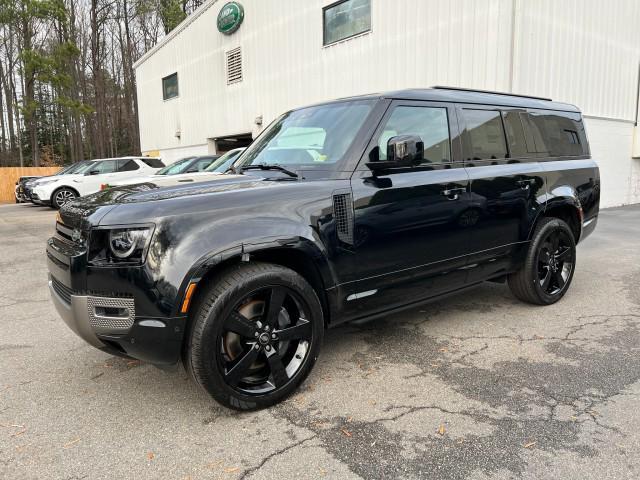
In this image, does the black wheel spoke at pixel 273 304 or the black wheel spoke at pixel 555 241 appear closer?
the black wheel spoke at pixel 273 304

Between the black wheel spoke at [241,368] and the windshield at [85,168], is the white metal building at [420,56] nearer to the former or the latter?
the windshield at [85,168]

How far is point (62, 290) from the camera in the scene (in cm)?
287

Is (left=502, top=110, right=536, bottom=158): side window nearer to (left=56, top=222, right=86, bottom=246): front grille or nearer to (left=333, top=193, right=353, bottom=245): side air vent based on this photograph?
(left=333, top=193, right=353, bottom=245): side air vent

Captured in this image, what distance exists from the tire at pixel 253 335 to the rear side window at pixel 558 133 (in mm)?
2968

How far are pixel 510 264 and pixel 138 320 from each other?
3217 mm

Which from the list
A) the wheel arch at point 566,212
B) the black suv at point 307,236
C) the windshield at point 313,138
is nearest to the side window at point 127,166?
the black suv at point 307,236

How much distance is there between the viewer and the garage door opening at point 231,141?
66.1 feet

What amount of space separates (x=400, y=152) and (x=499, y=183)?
1306 millimetres

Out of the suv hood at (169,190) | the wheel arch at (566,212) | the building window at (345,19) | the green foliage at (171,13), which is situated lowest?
the wheel arch at (566,212)

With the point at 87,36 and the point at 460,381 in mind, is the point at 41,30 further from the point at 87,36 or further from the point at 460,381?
the point at 460,381

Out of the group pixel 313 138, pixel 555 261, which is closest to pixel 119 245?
pixel 313 138

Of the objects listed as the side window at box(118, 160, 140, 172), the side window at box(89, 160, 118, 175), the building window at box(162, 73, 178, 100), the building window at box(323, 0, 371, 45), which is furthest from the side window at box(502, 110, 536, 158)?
the building window at box(162, 73, 178, 100)

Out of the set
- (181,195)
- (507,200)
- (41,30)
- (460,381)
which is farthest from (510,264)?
(41,30)

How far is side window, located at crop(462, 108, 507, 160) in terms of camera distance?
3971 mm
